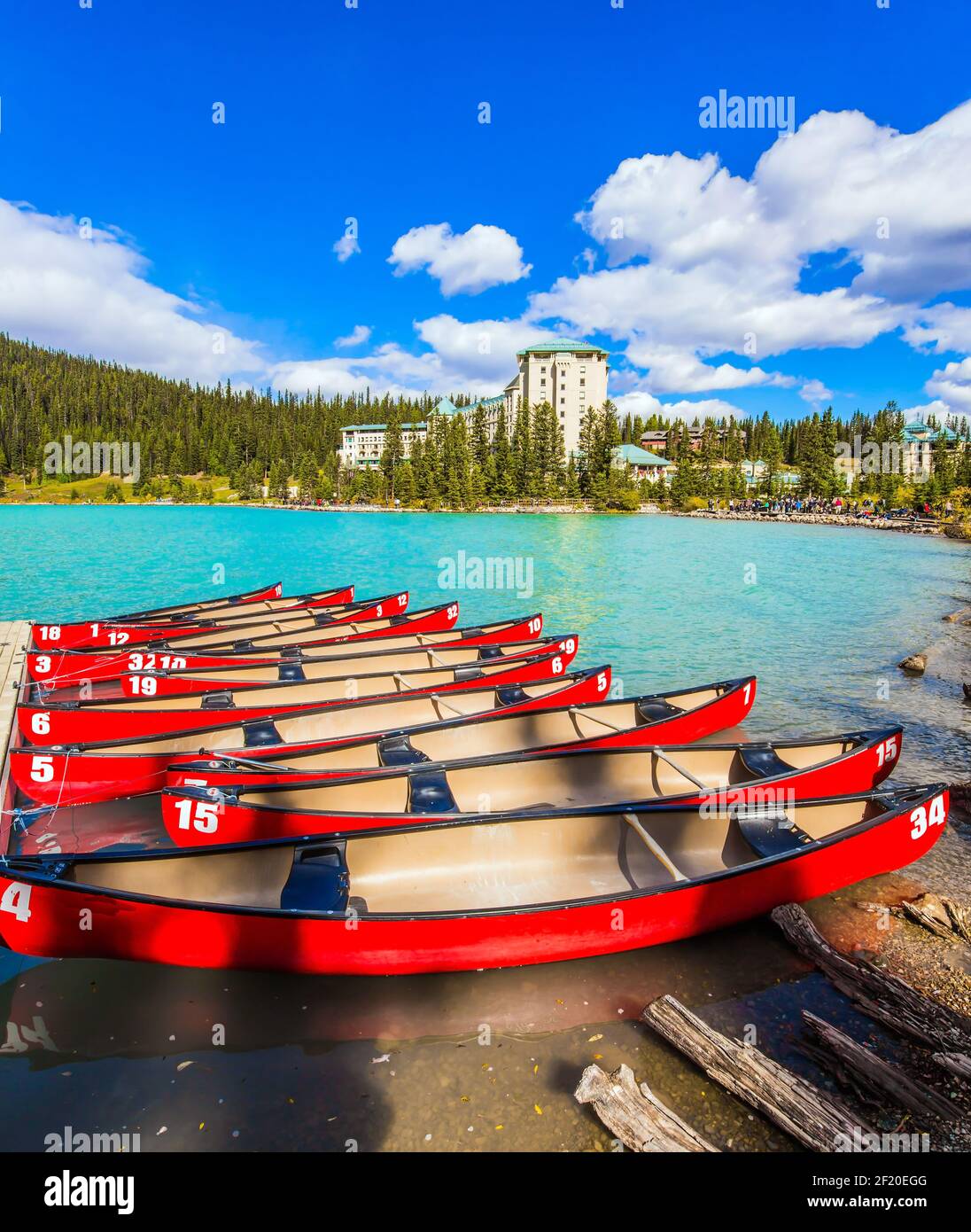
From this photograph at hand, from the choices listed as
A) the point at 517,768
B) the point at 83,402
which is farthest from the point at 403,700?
the point at 83,402

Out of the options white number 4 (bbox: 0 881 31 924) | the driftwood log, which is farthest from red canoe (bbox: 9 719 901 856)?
white number 4 (bbox: 0 881 31 924)

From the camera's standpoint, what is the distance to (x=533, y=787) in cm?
866

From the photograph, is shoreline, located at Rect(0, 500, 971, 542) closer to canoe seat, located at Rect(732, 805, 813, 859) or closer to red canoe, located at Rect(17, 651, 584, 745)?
red canoe, located at Rect(17, 651, 584, 745)

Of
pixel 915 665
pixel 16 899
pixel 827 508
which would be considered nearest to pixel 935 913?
pixel 16 899

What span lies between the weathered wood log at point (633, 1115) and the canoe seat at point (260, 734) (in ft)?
20.6

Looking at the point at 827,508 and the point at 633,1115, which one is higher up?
the point at 827,508

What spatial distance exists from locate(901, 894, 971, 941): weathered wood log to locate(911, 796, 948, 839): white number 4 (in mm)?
722

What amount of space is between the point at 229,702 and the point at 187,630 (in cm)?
589

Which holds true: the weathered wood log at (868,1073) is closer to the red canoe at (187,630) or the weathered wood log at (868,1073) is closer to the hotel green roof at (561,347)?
the red canoe at (187,630)

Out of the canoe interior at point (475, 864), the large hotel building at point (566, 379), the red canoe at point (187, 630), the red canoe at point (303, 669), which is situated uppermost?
the large hotel building at point (566, 379)

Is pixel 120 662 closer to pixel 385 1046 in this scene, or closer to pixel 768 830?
pixel 385 1046

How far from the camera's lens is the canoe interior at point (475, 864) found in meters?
6.12

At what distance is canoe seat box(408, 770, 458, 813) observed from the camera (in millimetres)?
7379

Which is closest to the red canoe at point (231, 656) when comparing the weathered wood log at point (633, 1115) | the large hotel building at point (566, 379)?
the weathered wood log at point (633, 1115)
